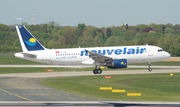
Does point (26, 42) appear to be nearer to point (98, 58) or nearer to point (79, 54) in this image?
point (79, 54)

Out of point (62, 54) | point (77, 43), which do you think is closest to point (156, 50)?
point (62, 54)

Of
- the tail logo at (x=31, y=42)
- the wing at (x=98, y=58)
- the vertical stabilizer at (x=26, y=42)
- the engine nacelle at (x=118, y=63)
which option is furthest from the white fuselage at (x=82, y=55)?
the engine nacelle at (x=118, y=63)

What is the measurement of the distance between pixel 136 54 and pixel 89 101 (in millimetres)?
25951

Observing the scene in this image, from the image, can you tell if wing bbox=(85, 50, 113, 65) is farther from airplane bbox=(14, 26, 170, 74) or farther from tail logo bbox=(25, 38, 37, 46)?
tail logo bbox=(25, 38, 37, 46)

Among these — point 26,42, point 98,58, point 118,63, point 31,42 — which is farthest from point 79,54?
point 26,42

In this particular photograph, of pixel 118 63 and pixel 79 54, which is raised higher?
pixel 79 54

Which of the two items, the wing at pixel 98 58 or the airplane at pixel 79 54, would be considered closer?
the wing at pixel 98 58

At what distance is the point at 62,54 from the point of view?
47.4 meters

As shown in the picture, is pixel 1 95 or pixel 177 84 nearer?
pixel 1 95

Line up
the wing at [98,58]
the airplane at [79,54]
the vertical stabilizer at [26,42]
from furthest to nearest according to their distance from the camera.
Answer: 1. the vertical stabilizer at [26,42]
2. the airplane at [79,54]
3. the wing at [98,58]

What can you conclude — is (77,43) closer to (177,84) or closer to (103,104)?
(177,84)

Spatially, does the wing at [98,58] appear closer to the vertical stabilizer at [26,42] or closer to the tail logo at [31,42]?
the vertical stabilizer at [26,42]

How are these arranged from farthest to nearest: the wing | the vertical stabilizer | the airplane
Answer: the vertical stabilizer → the airplane → the wing

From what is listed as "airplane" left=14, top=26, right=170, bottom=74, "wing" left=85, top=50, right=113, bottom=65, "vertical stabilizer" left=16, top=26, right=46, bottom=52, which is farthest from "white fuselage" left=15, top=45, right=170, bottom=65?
"wing" left=85, top=50, right=113, bottom=65
